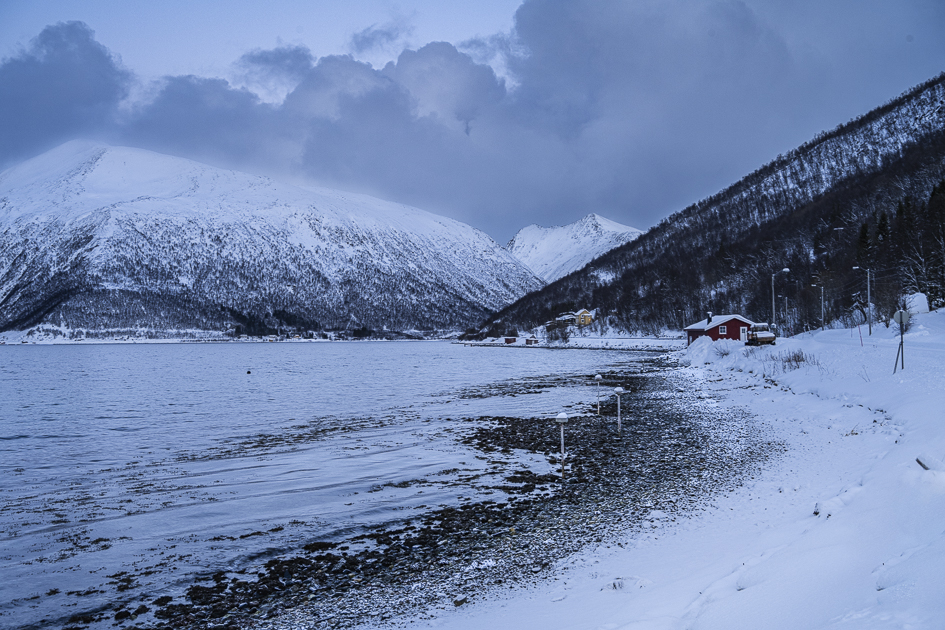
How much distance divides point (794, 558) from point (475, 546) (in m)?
5.75

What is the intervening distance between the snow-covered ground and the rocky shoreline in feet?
1.98

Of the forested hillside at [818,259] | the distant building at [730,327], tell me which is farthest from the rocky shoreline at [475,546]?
the distant building at [730,327]

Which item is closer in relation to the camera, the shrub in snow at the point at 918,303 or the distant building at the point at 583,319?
the shrub in snow at the point at 918,303

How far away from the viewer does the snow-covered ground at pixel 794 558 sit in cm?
→ 593

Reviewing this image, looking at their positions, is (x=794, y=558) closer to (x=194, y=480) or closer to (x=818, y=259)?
(x=194, y=480)

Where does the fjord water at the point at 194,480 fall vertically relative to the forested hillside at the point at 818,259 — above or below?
below

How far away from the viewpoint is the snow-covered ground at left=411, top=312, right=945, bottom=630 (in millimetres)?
5934

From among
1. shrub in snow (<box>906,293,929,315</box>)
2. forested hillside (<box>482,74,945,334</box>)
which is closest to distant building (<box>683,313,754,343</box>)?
forested hillside (<box>482,74,945,334</box>)

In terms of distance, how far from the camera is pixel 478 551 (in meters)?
10.7

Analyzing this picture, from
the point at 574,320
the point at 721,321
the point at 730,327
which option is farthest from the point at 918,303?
the point at 574,320

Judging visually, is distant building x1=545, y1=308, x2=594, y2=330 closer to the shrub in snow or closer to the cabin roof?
the cabin roof

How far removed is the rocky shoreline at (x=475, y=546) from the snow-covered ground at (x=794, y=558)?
60 centimetres

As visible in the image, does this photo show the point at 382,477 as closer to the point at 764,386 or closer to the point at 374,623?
the point at 374,623

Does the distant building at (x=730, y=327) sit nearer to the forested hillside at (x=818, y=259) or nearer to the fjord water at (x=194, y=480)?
the forested hillside at (x=818, y=259)
